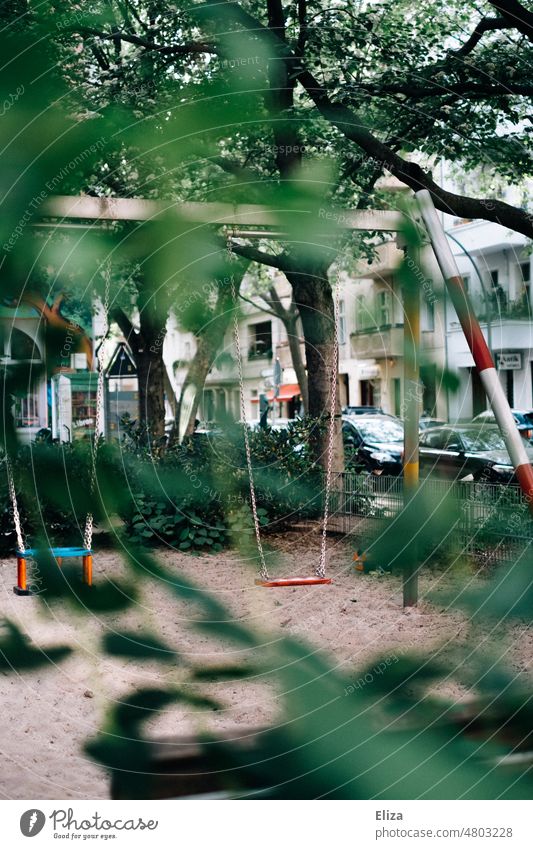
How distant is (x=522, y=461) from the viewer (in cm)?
309

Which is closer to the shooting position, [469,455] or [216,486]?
[216,486]

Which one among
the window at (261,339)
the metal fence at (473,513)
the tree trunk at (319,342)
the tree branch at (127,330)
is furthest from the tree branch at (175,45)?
the window at (261,339)

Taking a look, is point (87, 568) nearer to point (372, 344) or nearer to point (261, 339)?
point (372, 344)

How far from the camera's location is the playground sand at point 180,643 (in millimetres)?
3711

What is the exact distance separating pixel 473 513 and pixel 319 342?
9.52 ft

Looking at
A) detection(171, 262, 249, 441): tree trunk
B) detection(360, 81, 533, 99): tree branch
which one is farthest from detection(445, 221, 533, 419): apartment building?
detection(171, 262, 249, 441): tree trunk

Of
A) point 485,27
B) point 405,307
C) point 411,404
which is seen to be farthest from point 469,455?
point 485,27

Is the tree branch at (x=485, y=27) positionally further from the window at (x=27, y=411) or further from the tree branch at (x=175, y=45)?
the window at (x=27, y=411)

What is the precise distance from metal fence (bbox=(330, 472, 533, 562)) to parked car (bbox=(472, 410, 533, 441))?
364 cm

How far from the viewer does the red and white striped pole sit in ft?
9.99

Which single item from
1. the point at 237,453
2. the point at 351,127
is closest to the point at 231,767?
the point at 351,127

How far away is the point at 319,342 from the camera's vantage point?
A: 8.56 meters

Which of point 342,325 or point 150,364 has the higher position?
point 342,325

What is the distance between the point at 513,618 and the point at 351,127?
8.92ft
